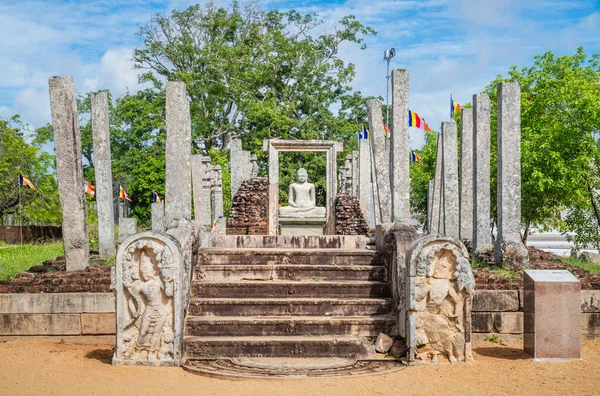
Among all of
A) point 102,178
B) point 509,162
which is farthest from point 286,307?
point 102,178

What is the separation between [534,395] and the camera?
635cm

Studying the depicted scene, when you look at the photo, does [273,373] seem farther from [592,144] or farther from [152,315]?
A: [592,144]

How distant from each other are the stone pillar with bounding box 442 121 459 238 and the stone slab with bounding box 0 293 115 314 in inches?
294

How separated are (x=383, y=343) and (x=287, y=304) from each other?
4.19 ft

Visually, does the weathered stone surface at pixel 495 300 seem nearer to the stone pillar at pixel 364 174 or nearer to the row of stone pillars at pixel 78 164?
the row of stone pillars at pixel 78 164

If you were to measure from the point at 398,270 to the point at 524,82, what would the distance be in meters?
15.2

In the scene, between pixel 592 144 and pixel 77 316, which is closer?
pixel 77 316

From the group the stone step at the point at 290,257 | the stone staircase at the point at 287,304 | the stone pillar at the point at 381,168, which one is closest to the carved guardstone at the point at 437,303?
the stone staircase at the point at 287,304

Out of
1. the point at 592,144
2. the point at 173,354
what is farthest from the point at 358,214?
the point at 173,354

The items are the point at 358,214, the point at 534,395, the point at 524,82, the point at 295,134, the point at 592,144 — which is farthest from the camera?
the point at 295,134

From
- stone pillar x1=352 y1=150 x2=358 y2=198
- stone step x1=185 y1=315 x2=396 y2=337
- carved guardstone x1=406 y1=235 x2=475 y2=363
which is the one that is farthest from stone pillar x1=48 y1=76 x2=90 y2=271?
stone pillar x1=352 y1=150 x2=358 y2=198

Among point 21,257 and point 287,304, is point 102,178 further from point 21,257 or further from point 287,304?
point 21,257

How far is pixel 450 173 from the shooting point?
1393cm

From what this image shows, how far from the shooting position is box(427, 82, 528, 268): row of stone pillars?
34.7ft
